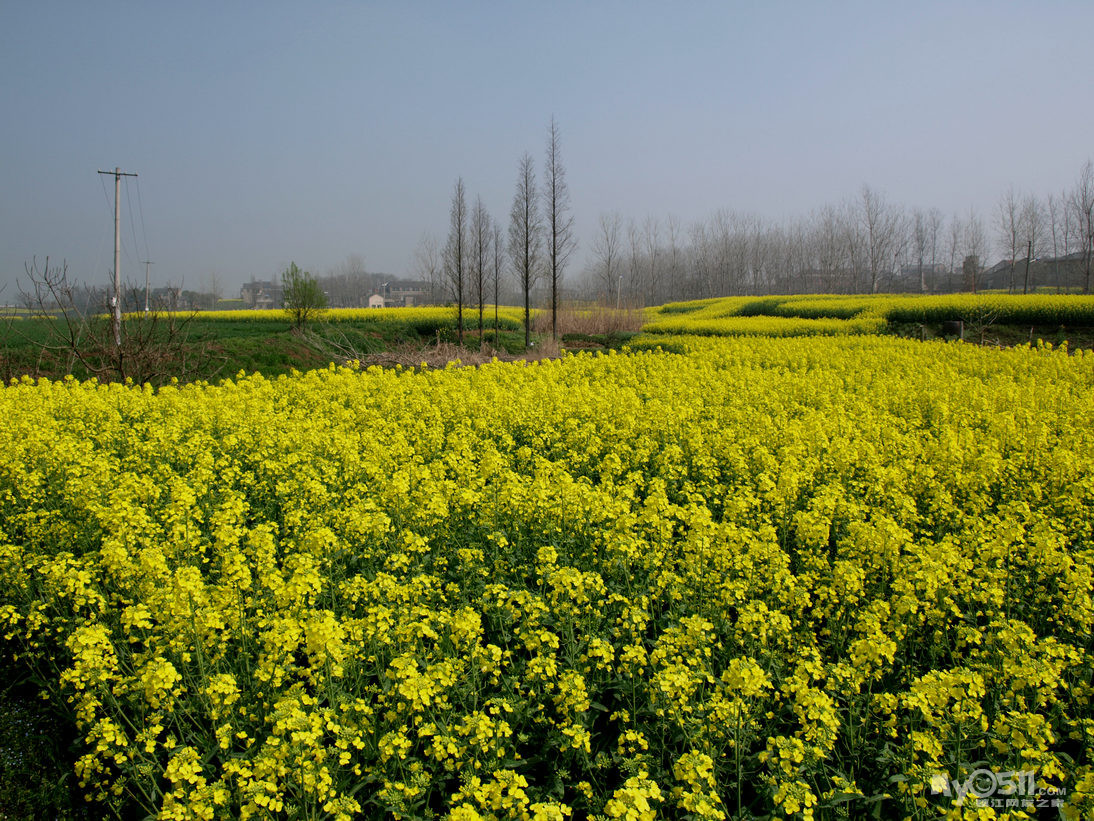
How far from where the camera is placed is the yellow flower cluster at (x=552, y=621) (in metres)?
2.86

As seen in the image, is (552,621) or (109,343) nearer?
(552,621)

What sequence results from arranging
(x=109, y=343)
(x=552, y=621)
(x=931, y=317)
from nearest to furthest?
(x=552, y=621), (x=109, y=343), (x=931, y=317)

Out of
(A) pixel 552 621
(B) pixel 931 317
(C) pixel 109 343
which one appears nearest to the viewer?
(A) pixel 552 621

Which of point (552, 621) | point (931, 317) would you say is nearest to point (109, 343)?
A: point (552, 621)

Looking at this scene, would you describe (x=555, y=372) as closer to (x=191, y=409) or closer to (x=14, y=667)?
(x=191, y=409)

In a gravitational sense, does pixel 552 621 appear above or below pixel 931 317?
below

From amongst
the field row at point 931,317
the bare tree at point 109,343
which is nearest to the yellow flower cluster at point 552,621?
the bare tree at point 109,343

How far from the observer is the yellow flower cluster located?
2.86 metres

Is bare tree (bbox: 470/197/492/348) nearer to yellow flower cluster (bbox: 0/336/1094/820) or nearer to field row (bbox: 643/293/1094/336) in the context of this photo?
field row (bbox: 643/293/1094/336)

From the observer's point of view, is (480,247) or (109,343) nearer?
(109,343)

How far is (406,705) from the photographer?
3.10 metres

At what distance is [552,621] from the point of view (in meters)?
3.78

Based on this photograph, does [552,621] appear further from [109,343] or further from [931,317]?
[931,317]

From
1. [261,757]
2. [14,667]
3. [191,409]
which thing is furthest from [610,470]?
[191,409]
